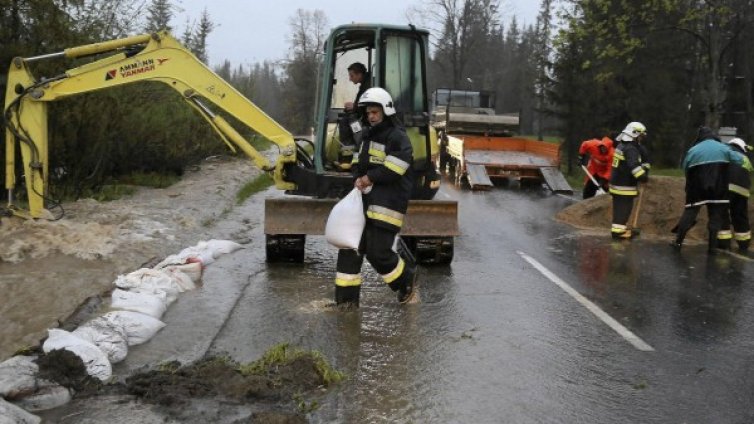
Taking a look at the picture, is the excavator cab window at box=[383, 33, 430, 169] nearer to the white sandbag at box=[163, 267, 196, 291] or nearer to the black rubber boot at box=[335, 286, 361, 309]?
the black rubber boot at box=[335, 286, 361, 309]

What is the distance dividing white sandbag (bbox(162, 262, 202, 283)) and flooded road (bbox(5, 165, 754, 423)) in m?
0.15

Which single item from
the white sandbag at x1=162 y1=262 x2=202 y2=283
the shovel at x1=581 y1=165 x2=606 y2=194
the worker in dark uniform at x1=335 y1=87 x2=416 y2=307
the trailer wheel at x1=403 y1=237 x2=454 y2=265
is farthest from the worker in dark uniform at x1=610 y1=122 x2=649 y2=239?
the white sandbag at x1=162 y1=262 x2=202 y2=283

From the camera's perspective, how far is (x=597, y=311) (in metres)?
6.97

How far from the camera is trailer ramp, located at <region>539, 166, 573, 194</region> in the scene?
1947cm

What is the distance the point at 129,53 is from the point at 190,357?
5192 mm

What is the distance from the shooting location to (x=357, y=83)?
8.91 metres

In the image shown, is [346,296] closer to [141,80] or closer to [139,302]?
[139,302]

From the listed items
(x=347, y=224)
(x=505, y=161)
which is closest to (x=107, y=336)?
(x=347, y=224)

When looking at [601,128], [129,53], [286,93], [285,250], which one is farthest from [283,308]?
[286,93]

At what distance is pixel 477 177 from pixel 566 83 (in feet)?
53.8

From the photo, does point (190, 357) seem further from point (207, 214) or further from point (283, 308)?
point (207, 214)

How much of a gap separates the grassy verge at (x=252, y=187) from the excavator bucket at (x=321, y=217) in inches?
269

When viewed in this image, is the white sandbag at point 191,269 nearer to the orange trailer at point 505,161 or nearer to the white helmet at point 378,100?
the white helmet at point 378,100

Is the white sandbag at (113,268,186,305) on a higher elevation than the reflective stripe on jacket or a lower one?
lower
